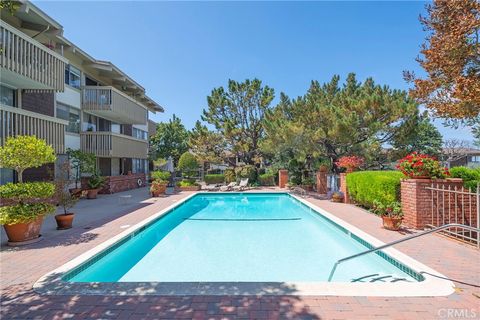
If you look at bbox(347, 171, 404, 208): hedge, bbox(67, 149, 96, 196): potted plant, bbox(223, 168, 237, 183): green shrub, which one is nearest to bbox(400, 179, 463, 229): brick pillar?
bbox(347, 171, 404, 208): hedge

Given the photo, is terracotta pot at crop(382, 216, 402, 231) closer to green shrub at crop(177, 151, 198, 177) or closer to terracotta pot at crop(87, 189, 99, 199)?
terracotta pot at crop(87, 189, 99, 199)

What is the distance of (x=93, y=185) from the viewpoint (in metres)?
15.6

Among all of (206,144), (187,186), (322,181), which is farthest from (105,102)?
(322,181)

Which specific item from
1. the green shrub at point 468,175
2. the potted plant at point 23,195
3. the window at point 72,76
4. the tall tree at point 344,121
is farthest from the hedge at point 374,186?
the window at point 72,76

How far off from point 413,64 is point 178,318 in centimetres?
992

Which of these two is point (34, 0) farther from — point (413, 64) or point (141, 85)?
point (413, 64)

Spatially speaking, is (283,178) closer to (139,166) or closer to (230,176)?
(230,176)

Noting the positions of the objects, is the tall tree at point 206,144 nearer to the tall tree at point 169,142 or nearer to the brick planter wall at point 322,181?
the brick planter wall at point 322,181

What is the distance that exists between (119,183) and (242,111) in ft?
44.4

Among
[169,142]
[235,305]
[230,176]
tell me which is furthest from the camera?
[169,142]

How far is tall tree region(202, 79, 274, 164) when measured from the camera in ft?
81.6

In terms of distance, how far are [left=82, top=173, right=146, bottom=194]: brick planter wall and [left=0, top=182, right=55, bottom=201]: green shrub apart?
979cm

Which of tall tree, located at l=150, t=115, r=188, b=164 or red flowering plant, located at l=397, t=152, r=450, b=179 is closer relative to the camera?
red flowering plant, located at l=397, t=152, r=450, b=179

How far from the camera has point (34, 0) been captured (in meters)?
10.2
